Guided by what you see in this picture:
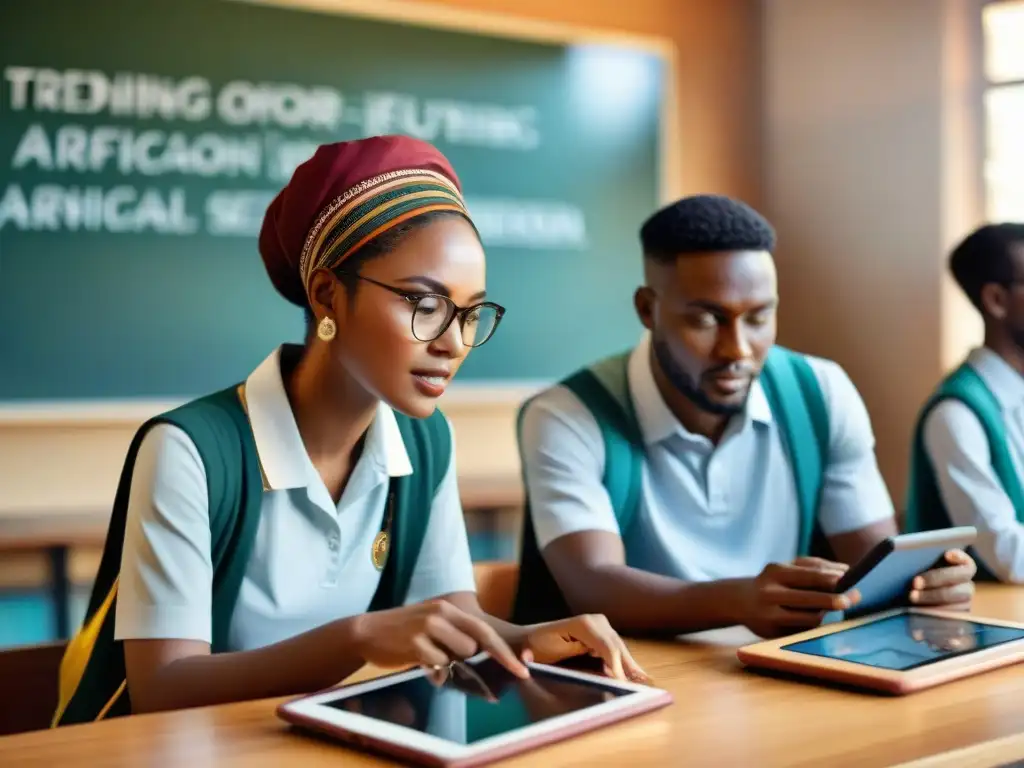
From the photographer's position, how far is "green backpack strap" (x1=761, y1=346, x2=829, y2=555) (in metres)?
1.99

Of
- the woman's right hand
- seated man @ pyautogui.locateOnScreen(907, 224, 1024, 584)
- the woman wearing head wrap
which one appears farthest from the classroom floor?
the woman's right hand

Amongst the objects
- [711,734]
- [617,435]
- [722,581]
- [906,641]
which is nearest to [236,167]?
[617,435]

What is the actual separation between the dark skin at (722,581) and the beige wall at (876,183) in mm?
2011

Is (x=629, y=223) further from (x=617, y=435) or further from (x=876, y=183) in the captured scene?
(x=617, y=435)

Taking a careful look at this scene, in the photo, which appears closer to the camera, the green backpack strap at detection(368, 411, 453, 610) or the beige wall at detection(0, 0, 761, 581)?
the green backpack strap at detection(368, 411, 453, 610)

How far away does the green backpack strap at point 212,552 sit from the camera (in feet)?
4.55

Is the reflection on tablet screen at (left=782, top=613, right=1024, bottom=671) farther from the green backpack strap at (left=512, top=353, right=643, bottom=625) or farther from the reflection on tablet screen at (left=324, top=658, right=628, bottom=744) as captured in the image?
the green backpack strap at (left=512, top=353, right=643, bottom=625)

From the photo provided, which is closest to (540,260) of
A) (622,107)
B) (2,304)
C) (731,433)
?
(622,107)

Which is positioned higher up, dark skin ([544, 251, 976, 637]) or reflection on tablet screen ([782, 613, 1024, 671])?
dark skin ([544, 251, 976, 637])

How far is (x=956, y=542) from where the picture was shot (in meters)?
1.57

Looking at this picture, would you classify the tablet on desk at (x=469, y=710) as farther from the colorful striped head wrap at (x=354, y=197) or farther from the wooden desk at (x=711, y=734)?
the colorful striped head wrap at (x=354, y=197)

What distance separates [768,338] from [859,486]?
1.13 feet

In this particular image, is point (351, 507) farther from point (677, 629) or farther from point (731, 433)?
point (731, 433)

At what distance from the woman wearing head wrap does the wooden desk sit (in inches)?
4.9
